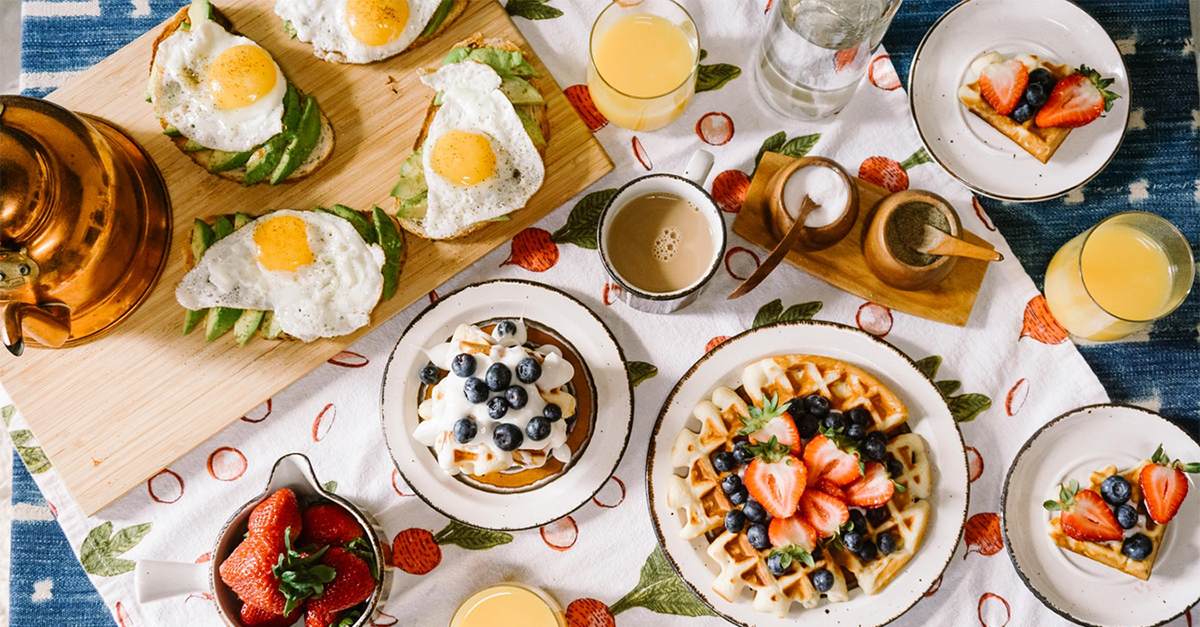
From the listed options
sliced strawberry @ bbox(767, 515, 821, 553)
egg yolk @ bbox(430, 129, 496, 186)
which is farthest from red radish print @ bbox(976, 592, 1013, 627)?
egg yolk @ bbox(430, 129, 496, 186)

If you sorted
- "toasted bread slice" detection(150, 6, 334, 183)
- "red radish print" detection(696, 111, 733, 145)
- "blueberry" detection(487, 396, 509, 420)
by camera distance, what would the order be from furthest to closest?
"red radish print" detection(696, 111, 733, 145)
"toasted bread slice" detection(150, 6, 334, 183)
"blueberry" detection(487, 396, 509, 420)

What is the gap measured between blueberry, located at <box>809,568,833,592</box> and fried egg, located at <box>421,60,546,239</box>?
135cm

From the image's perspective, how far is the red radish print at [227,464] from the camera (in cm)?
246

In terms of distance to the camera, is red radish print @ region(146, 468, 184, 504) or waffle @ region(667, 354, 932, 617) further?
red radish print @ region(146, 468, 184, 504)

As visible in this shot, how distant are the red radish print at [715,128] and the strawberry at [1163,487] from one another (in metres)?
1.54

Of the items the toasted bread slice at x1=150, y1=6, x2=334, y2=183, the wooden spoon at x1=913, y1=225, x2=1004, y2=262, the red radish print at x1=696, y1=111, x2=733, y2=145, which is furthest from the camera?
the red radish print at x1=696, y1=111, x2=733, y2=145

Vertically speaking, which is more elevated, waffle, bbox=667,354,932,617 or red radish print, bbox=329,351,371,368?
red radish print, bbox=329,351,371,368

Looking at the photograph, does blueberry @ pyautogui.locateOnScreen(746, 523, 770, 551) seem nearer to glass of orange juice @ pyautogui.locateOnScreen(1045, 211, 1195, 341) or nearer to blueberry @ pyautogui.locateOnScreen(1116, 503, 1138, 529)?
blueberry @ pyautogui.locateOnScreen(1116, 503, 1138, 529)

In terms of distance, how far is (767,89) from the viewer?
98.7 inches

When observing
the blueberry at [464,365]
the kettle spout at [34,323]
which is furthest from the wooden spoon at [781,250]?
the kettle spout at [34,323]

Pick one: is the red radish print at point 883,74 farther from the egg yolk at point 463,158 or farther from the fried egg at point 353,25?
the fried egg at point 353,25

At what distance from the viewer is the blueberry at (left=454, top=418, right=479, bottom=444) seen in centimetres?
209

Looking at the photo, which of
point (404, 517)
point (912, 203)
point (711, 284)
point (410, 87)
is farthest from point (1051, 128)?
point (404, 517)

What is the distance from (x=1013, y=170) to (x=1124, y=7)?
28.0 inches
